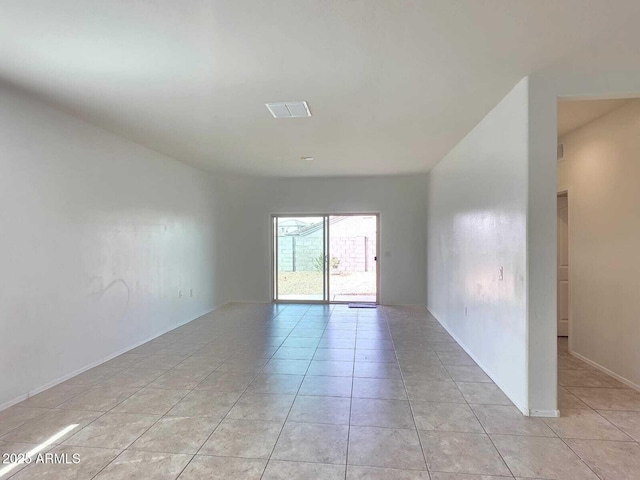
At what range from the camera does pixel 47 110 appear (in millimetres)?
3000

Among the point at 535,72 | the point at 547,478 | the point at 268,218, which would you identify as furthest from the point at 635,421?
the point at 268,218

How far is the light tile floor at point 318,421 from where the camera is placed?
197 centimetres

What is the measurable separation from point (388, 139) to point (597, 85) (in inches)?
78.3

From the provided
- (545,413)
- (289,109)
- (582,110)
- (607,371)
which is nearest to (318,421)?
(545,413)

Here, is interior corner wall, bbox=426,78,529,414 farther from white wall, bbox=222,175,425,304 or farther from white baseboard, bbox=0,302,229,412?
white baseboard, bbox=0,302,229,412

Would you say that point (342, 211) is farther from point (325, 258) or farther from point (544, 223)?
point (544, 223)

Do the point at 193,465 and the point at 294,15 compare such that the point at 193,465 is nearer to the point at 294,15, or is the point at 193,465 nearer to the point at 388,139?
the point at 294,15

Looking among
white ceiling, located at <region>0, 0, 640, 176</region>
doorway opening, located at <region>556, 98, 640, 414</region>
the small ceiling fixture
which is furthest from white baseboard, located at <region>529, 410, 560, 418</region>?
the small ceiling fixture

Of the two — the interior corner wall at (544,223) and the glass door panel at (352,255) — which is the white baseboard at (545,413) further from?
the glass door panel at (352,255)

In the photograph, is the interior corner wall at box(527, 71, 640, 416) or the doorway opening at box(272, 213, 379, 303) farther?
the doorway opening at box(272, 213, 379, 303)

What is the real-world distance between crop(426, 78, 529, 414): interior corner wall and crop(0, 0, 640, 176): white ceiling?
1.07 feet

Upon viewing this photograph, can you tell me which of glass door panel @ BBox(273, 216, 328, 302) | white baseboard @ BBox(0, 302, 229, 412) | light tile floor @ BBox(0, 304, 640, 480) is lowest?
light tile floor @ BBox(0, 304, 640, 480)

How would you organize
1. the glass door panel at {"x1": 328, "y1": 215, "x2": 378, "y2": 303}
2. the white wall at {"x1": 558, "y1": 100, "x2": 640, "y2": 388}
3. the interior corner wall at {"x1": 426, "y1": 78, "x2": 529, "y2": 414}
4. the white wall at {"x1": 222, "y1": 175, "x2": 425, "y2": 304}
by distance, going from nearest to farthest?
1. the interior corner wall at {"x1": 426, "y1": 78, "x2": 529, "y2": 414}
2. the white wall at {"x1": 558, "y1": 100, "x2": 640, "y2": 388}
3. the white wall at {"x1": 222, "y1": 175, "x2": 425, "y2": 304}
4. the glass door panel at {"x1": 328, "y1": 215, "x2": 378, "y2": 303}

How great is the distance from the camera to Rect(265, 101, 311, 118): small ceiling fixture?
2953 mm
